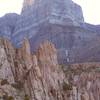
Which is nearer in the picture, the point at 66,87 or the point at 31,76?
the point at 31,76

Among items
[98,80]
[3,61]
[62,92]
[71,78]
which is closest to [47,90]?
[62,92]

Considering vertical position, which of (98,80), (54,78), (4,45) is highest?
(4,45)

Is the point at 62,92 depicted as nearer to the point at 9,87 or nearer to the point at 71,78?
the point at 9,87

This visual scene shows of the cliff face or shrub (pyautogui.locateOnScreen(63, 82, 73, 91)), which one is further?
shrub (pyautogui.locateOnScreen(63, 82, 73, 91))

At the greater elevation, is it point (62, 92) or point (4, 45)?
point (4, 45)

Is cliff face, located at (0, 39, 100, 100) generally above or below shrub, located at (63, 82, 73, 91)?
above

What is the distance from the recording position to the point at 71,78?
148 meters

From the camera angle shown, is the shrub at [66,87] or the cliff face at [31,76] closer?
the cliff face at [31,76]

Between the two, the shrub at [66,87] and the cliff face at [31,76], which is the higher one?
the cliff face at [31,76]

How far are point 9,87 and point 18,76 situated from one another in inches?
426

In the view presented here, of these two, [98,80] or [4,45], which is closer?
[4,45]

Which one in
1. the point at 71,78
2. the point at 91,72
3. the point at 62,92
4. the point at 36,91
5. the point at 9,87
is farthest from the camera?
the point at 91,72

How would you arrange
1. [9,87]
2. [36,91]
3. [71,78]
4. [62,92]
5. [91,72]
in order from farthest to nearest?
[91,72], [71,78], [62,92], [36,91], [9,87]

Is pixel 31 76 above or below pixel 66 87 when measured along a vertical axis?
above
